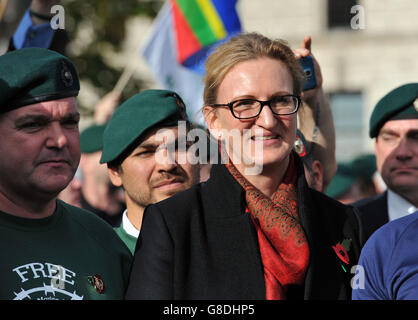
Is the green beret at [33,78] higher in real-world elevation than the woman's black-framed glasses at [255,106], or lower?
higher

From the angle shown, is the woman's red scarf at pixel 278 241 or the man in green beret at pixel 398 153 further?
the man in green beret at pixel 398 153

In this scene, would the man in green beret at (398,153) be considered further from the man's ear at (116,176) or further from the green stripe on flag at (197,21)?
the green stripe on flag at (197,21)

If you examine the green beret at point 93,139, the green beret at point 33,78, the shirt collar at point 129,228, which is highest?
the green beret at point 33,78

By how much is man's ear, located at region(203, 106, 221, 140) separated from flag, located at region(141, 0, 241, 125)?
11.2ft

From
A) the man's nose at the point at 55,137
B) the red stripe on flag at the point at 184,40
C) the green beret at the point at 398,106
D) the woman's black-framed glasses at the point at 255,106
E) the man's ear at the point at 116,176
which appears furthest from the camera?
the red stripe on flag at the point at 184,40

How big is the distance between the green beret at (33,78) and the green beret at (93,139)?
2761 mm

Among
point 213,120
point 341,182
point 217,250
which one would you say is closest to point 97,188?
point 341,182

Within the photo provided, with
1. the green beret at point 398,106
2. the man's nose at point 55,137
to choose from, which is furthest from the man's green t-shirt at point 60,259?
the green beret at point 398,106

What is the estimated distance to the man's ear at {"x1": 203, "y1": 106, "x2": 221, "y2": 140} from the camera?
308 centimetres

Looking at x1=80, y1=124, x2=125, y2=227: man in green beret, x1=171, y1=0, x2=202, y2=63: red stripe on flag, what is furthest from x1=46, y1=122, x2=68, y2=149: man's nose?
x1=171, y1=0, x2=202, y2=63: red stripe on flag

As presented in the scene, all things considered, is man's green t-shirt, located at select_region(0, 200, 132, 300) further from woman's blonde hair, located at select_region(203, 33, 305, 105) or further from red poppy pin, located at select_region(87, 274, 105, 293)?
woman's blonde hair, located at select_region(203, 33, 305, 105)

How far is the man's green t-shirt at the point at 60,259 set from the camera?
8.49ft

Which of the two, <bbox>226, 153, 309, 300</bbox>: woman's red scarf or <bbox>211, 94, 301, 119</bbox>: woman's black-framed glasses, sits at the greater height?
<bbox>211, 94, 301, 119</bbox>: woman's black-framed glasses

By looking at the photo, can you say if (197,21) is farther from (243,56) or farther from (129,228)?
(243,56)
